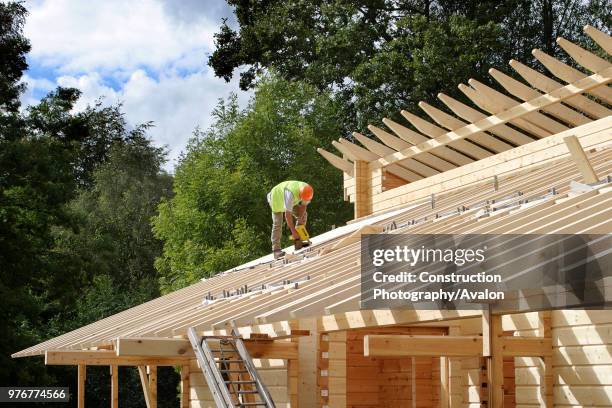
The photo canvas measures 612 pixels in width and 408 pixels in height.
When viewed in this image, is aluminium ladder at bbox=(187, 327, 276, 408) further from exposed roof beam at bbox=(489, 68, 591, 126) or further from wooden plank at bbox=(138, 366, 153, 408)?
exposed roof beam at bbox=(489, 68, 591, 126)

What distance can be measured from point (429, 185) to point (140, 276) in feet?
77.4

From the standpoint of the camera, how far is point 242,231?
28.2 meters

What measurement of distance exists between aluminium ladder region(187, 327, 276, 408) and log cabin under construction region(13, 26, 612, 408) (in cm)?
13

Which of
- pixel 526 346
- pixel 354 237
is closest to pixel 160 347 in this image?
pixel 526 346

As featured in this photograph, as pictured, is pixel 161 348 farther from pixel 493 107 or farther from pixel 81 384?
pixel 493 107

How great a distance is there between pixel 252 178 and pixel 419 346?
2348 centimetres

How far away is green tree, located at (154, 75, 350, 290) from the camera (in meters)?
28.7

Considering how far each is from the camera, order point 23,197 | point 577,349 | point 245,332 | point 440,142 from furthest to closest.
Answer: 1. point 23,197
2. point 440,142
3. point 245,332
4. point 577,349

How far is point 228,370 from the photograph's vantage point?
7.57m

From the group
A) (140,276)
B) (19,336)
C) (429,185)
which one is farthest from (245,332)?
(140,276)

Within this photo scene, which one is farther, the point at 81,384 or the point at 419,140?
the point at 419,140

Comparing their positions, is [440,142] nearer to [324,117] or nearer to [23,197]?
[23,197]

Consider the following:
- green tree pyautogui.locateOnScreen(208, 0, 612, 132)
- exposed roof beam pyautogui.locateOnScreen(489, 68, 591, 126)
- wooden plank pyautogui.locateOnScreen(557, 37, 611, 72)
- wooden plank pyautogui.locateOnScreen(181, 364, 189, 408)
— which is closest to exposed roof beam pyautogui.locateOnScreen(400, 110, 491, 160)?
exposed roof beam pyautogui.locateOnScreen(489, 68, 591, 126)

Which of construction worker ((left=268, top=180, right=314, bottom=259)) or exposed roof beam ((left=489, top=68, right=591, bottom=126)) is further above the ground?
exposed roof beam ((left=489, top=68, right=591, bottom=126))
